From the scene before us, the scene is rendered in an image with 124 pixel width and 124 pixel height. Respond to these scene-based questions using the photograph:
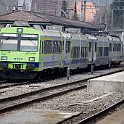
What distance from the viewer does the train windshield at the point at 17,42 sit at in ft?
86.7

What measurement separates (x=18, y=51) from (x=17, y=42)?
471 millimetres

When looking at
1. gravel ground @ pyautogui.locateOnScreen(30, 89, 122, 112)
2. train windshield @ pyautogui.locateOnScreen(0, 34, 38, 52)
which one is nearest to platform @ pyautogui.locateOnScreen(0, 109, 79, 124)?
gravel ground @ pyautogui.locateOnScreen(30, 89, 122, 112)

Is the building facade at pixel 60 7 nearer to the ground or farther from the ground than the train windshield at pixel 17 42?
farther from the ground

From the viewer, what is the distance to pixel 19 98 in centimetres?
1878

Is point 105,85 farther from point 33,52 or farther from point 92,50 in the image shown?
point 92,50

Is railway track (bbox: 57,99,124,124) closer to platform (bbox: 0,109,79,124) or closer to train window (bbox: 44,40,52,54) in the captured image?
platform (bbox: 0,109,79,124)

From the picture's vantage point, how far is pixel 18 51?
2641cm

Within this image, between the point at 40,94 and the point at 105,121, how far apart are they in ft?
24.9

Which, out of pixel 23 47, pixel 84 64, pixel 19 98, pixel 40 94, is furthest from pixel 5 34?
pixel 84 64

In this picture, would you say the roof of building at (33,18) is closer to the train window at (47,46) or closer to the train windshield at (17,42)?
the train window at (47,46)

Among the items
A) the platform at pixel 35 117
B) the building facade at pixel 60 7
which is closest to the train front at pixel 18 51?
the platform at pixel 35 117

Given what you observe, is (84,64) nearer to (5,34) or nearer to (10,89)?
(5,34)

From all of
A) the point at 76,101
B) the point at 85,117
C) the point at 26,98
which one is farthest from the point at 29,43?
the point at 85,117

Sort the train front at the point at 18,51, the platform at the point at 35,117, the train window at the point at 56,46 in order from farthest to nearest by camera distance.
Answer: the train window at the point at 56,46, the train front at the point at 18,51, the platform at the point at 35,117
